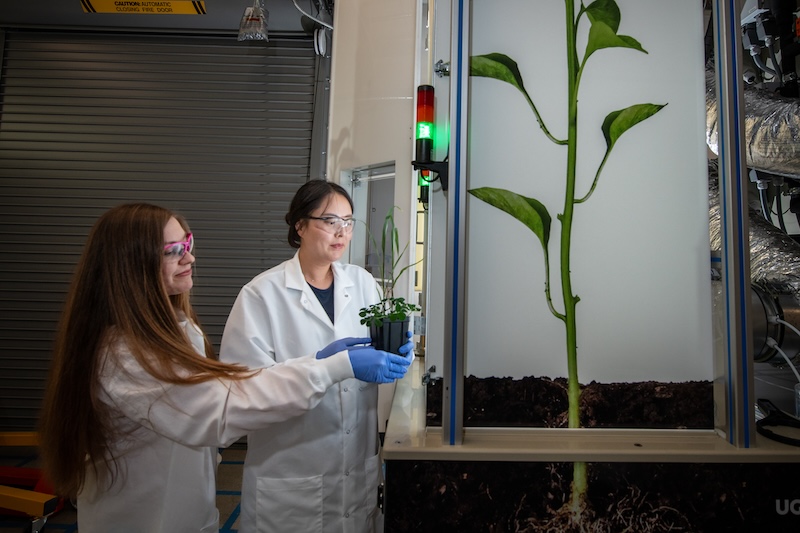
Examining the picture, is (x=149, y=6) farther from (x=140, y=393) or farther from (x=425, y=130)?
(x=140, y=393)

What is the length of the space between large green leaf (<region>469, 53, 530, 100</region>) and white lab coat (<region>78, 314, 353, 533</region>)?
0.91 m

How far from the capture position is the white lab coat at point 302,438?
1479mm

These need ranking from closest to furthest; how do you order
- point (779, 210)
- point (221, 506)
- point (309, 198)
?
1. point (309, 198)
2. point (779, 210)
3. point (221, 506)

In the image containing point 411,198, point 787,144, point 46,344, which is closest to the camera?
point 787,144

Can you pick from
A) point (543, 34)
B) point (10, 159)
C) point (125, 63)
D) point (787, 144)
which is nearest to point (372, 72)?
point (543, 34)

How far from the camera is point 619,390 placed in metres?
1.39

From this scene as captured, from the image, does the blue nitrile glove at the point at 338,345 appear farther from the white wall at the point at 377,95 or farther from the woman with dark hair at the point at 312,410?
the white wall at the point at 377,95

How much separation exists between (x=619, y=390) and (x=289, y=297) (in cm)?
105

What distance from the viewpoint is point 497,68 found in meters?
1.43

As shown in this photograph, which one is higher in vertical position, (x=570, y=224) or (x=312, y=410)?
(x=570, y=224)

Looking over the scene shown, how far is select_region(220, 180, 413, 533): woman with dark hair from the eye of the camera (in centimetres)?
148

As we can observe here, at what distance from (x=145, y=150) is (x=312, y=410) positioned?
332 centimetres

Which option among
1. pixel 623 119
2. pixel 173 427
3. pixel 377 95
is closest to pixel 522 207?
pixel 623 119

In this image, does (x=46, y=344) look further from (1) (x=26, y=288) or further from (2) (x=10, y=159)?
(2) (x=10, y=159)
